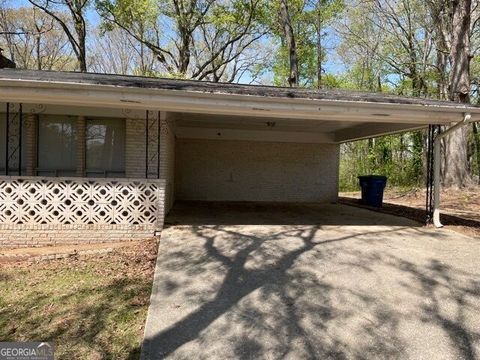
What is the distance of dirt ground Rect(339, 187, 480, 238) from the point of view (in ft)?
30.3

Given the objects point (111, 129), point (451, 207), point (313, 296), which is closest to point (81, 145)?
point (111, 129)

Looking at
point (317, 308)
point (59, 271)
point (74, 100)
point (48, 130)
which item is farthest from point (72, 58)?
point (317, 308)

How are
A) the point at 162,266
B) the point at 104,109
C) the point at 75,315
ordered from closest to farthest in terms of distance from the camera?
the point at 75,315, the point at 162,266, the point at 104,109

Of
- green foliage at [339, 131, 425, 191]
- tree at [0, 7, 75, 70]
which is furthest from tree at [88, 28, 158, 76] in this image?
green foliage at [339, 131, 425, 191]

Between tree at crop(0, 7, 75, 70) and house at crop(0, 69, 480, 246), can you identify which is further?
tree at crop(0, 7, 75, 70)

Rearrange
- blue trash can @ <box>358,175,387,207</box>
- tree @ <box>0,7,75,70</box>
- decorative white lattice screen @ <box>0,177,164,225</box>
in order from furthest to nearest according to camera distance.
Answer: tree @ <box>0,7,75,70</box> < blue trash can @ <box>358,175,387,207</box> < decorative white lattice screen @ <box>0,177,164,225</box>

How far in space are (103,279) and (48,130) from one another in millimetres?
5084

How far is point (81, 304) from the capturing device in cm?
446

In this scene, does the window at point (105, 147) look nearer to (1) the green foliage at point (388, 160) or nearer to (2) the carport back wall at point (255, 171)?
(2) the carport back wall at point (255, 171)

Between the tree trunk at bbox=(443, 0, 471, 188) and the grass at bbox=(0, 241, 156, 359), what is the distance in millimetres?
13498

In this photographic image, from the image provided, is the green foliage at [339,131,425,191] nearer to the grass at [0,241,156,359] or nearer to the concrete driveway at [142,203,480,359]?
the concrete driveway at [142,203,480,359]

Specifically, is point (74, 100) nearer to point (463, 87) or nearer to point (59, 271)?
point (59, 271)

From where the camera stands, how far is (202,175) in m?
14.2

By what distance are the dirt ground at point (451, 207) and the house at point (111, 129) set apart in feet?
7.91
